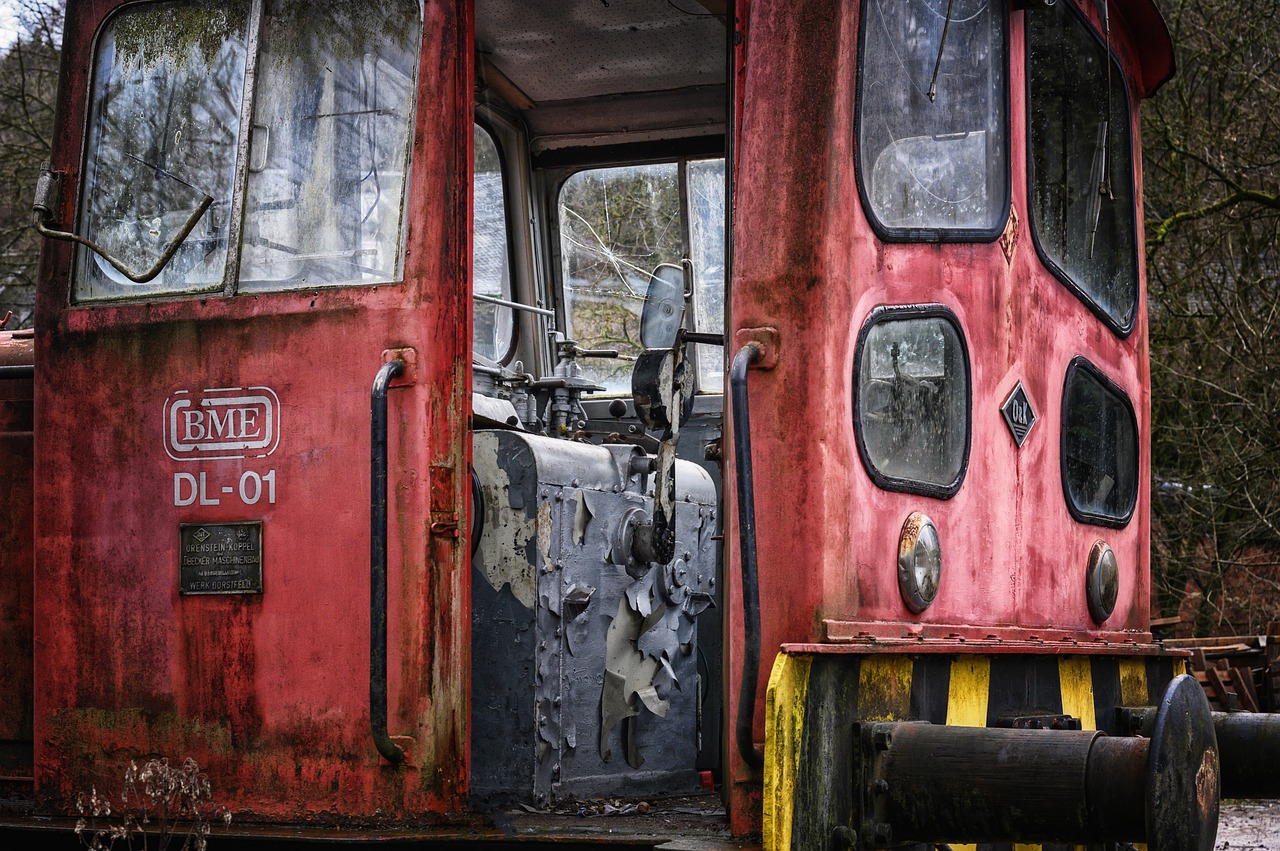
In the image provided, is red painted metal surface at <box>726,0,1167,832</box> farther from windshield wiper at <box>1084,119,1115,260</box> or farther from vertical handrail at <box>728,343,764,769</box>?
windshield wiper at <box>1084,119,1115,260</box>

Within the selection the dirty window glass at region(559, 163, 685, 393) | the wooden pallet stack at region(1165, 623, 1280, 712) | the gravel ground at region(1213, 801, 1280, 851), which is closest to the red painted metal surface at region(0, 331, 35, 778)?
the dirty window glass at region(559, 163, 685, 393)

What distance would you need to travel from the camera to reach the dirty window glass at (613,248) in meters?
5.39

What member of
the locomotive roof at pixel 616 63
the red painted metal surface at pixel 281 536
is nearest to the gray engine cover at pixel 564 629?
the red painted metal surface at pixel 281 536

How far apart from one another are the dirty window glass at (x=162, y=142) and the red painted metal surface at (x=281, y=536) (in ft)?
0.44

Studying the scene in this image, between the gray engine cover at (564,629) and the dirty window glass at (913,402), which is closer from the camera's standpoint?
the dirty window glass at (913,402)

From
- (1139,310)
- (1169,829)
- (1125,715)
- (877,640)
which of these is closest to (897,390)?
(877,640)

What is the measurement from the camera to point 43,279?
3.56 meters

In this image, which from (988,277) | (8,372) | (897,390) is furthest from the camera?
(8,372)

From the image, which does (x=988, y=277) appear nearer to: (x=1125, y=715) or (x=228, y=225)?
(x=1125, y=715)

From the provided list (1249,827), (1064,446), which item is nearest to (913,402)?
(1064,446)

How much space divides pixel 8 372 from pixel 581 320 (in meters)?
2.27

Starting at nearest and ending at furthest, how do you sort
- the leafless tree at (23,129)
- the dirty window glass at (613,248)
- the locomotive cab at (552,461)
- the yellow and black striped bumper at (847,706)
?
the yellow and black striped bumper at (847,706)
the locomotive cab at (552,461)
the dirty window glass at (613,248)
the leafless tree at (23,129)

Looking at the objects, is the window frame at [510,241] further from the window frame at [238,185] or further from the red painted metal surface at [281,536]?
the red painted metal surface at [281,536]

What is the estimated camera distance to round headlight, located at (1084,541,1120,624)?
4.03m
